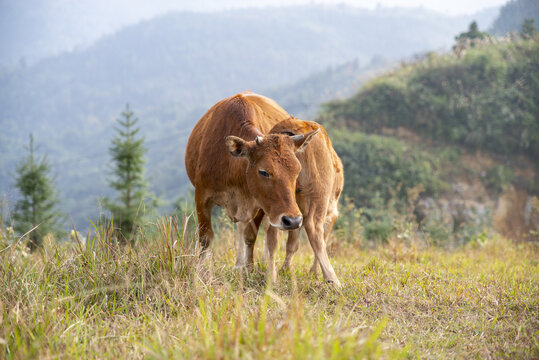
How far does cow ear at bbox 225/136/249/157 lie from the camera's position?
3.97 m

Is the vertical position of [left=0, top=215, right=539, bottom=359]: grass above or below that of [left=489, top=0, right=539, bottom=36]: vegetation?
below

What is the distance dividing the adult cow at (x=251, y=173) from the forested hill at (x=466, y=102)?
13.8m

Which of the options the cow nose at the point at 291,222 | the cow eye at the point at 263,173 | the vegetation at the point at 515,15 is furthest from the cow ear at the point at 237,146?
the vegetation at the point at 515,15

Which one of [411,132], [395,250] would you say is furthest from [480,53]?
[395,250]

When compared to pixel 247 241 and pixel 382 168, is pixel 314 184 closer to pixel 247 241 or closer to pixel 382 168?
pixel 247 241

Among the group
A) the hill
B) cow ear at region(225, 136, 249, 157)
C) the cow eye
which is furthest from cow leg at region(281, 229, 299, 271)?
the hill

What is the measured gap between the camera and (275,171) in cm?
392

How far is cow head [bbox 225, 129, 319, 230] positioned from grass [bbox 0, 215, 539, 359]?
590mm

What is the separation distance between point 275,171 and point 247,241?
1559 mm

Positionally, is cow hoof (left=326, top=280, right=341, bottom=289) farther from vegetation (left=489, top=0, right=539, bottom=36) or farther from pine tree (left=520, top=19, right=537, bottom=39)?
vegetation (left=489, top=0, right=539, bottom=36)

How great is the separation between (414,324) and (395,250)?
9.89ft

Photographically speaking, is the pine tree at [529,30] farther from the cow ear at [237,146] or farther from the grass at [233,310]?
the cow ear at [237,146]

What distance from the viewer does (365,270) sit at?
504cm

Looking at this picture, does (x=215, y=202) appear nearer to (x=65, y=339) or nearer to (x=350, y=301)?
(x=350, y=301)
